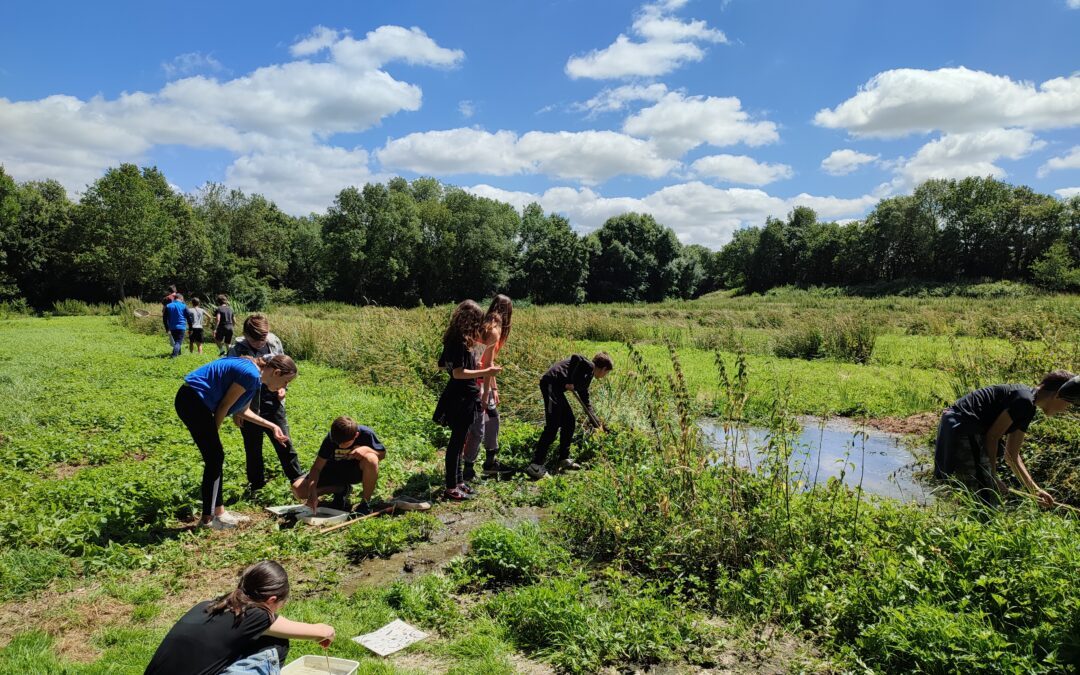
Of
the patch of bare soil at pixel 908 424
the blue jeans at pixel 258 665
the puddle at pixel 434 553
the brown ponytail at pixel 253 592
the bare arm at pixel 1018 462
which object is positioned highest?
the bare arm at pixel 1018 462

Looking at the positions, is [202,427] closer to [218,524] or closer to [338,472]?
[218,524]

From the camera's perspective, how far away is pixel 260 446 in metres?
6.41

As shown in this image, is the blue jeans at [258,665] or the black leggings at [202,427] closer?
the blue jeans at [258,665]

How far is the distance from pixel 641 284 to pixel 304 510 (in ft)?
187

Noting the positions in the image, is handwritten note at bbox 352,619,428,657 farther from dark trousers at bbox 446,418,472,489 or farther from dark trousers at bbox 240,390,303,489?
dark trousers at bbox 240,390,303,489

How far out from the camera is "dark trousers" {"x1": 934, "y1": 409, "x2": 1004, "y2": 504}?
5207 mm

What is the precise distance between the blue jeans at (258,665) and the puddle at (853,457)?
15.4 feet

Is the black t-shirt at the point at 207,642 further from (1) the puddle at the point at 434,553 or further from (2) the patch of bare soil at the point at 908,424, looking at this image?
(2) the patch of bare soil at the point at 908,424

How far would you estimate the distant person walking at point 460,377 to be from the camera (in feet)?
20.3

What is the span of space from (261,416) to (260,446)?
0.33m

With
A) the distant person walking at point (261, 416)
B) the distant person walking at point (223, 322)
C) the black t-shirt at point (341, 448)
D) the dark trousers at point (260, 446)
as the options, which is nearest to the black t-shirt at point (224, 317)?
the distant person walking at point (223, 322)

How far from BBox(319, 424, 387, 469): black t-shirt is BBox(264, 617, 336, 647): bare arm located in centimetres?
281

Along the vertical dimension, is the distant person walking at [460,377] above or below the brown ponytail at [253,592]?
above

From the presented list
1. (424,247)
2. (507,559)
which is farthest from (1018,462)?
(424,247)
